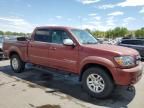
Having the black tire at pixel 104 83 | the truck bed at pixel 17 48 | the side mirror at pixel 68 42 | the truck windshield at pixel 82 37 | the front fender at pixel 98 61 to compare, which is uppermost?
the truck windshield at pixel 82 37

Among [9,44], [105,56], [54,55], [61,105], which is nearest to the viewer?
[61,105]

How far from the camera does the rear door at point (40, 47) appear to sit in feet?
22.9

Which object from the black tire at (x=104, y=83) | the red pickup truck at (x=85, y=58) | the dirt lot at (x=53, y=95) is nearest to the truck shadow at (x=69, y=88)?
the dirt lot at (x=53, y=95)

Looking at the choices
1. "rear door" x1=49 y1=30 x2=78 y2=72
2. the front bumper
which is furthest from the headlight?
"rear door" x1=49 y1=30 x2=78 y2=72

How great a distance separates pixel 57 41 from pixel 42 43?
2.36 feet

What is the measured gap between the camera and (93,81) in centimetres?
564

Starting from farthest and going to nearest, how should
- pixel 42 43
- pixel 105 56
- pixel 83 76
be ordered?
pixel 42 43, pixel 83 76, pixel 105 56

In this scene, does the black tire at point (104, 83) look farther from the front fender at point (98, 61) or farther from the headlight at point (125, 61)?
the headlight at point (125, 61)

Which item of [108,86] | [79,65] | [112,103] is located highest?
[79,65]

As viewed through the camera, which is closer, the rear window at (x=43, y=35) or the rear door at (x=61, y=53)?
the rear door at (x=61, y=53)

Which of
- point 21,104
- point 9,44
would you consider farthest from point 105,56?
point 9,44

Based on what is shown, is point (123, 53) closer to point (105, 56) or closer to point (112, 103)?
point (105, 56)

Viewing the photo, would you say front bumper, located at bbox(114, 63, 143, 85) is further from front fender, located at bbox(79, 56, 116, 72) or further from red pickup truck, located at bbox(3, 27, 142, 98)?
front fender, located at bbox(79, 56, 116, 72)

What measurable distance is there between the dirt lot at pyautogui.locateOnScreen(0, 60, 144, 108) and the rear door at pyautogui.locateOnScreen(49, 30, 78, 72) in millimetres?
739
